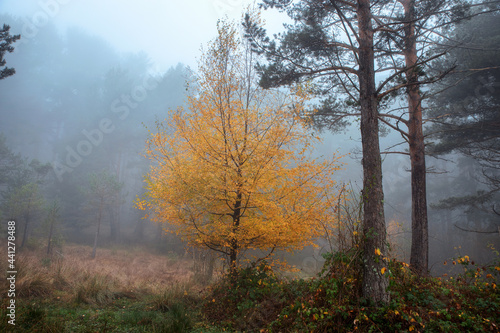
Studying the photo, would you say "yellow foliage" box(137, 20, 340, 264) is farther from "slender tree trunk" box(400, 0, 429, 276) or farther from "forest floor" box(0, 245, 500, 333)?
"slender tree trunk" box(400, 0, 429, 276)

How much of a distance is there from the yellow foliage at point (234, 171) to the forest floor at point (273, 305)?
1.11 metres

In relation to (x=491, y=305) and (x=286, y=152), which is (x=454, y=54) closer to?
(x=286, y=152)

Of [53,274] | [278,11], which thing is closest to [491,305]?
[278,11]

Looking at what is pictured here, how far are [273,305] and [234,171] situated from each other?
2863 millimetres

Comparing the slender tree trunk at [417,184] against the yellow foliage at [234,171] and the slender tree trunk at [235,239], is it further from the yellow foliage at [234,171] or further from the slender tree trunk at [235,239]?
the slender tree trunk at [235,239]

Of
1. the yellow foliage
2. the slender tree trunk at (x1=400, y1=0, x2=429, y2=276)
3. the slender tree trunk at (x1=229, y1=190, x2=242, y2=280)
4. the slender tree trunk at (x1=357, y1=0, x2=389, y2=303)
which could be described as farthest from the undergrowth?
the slender tree trunk at (x1=400, y1=0, x2=429, y2=276)

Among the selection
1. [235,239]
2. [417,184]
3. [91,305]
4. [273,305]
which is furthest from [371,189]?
[91,305]

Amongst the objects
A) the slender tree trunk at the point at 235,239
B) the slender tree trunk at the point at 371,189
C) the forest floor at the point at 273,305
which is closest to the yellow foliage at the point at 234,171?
the slender tree trunk at the point at 235,239

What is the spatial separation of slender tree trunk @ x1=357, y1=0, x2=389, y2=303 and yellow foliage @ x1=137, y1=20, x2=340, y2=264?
1794 millimetres

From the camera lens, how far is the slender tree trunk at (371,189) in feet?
12.0

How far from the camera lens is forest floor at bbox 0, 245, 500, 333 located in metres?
3.42

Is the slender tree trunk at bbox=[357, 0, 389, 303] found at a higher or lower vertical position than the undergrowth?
higher

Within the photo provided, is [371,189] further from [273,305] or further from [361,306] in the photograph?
[273,305]

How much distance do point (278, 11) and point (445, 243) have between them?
89.5 ft
